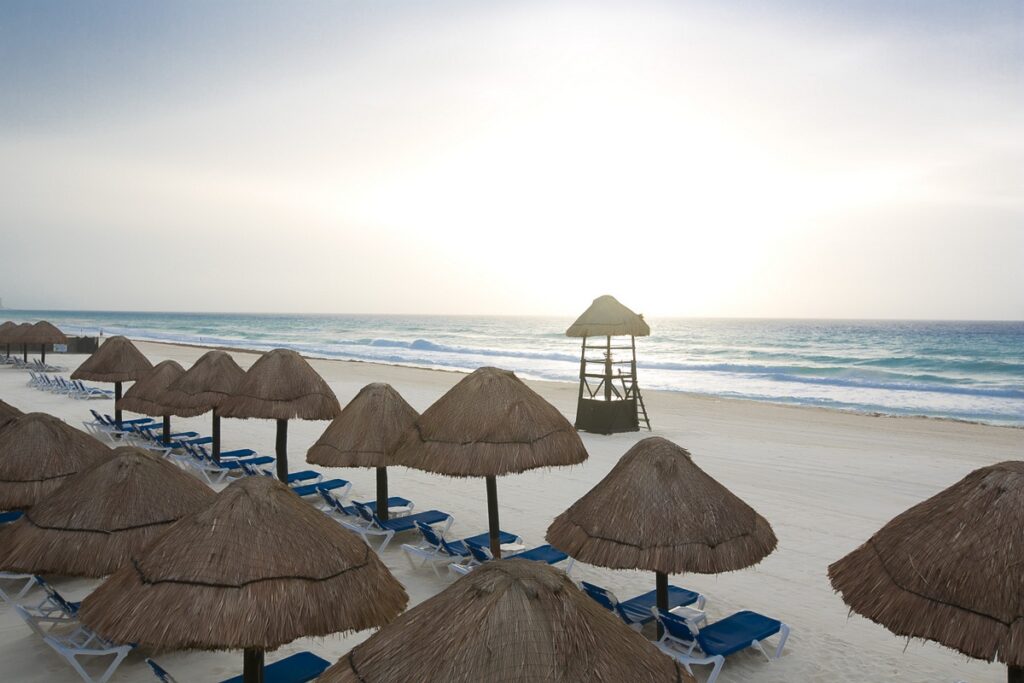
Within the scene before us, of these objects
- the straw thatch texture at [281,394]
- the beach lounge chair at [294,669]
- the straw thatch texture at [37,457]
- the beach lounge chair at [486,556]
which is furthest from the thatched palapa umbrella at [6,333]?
the beach lounge chair at [294,669]

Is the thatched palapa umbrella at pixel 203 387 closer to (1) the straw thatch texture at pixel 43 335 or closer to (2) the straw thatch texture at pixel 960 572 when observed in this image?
(2) the straw thatch texture at pixel 960 572

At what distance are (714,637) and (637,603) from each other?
87cm

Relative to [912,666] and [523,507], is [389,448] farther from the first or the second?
[912,666]

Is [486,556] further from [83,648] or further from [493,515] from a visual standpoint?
[83,648]

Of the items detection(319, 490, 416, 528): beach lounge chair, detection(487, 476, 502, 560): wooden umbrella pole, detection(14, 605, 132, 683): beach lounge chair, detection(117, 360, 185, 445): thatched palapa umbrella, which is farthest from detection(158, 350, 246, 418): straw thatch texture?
detection(14, 605, 132, 683): beach lounge chair

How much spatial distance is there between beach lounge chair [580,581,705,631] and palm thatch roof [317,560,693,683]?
3254 millimetres

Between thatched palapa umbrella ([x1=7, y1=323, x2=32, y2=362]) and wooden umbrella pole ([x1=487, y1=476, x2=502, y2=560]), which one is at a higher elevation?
thatched palapa umbrella ([x1=7, y1=323, x2=32, y2=362])

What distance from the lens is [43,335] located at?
2838 centimetres

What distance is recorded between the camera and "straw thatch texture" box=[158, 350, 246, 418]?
1212cm

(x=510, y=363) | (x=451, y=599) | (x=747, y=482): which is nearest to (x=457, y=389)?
(x=451, y=599)

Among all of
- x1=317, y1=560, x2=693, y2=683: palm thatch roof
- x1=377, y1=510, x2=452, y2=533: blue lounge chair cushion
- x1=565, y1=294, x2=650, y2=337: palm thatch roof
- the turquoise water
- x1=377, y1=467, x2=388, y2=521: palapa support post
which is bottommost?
the turquoise water

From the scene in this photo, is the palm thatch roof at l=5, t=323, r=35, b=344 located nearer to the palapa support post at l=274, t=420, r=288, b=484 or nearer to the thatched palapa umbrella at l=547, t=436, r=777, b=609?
the palapa support post at l=274, t=420, r=288, b=484

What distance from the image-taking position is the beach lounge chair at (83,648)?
5.45 meters

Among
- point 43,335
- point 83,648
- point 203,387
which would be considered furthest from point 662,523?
point 43,335
